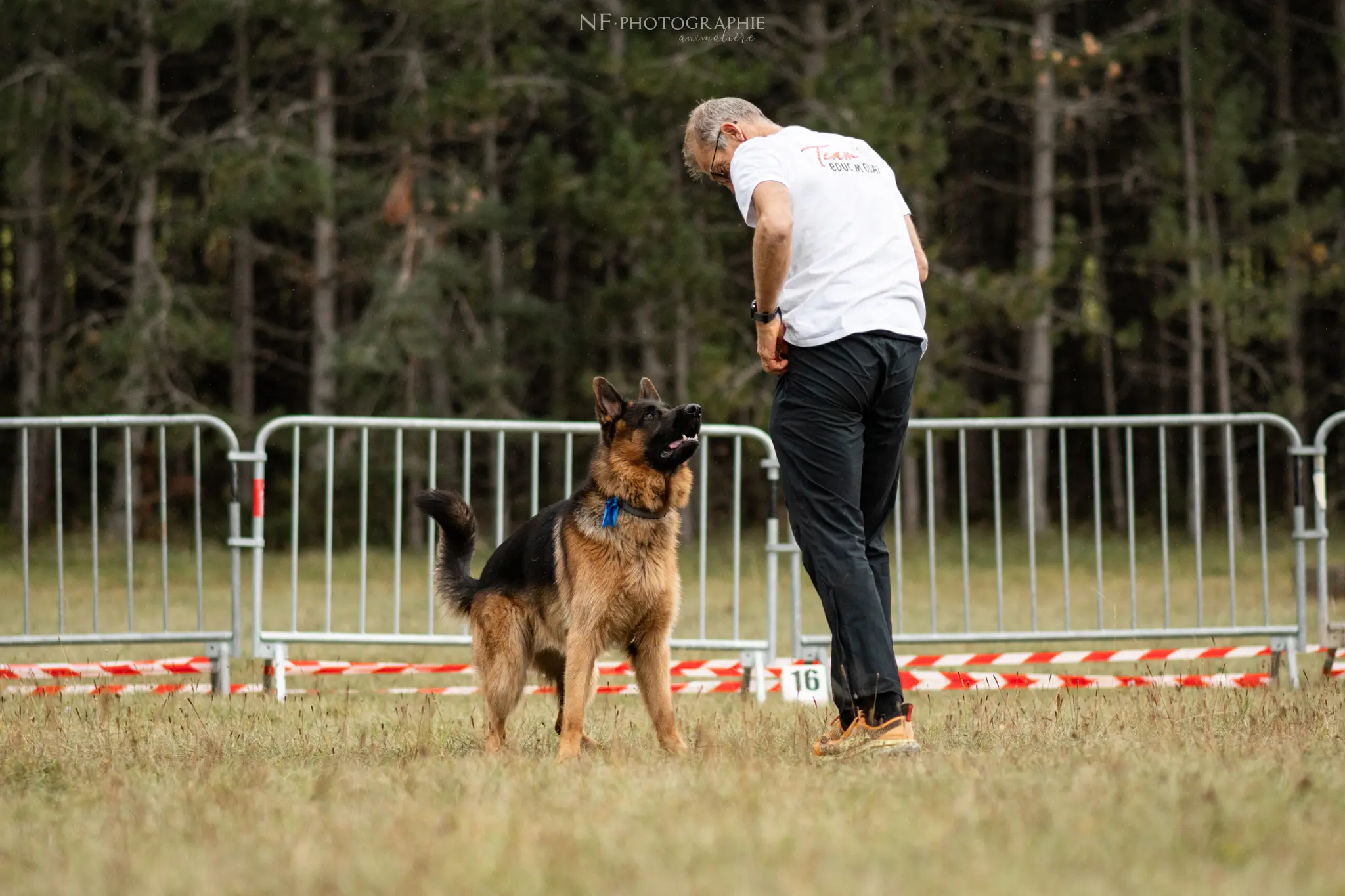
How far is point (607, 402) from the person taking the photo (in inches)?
210

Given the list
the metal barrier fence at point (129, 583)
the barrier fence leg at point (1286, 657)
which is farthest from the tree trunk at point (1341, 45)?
the metal barrier fence at point (129, 583)

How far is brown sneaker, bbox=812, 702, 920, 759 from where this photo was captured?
4.49 meters

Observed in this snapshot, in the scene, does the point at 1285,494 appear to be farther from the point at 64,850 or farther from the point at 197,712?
the point at 64,850

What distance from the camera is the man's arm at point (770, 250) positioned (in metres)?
4.40

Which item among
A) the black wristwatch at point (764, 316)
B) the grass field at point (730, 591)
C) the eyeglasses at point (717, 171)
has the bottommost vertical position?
the grass field at point (730, 591)

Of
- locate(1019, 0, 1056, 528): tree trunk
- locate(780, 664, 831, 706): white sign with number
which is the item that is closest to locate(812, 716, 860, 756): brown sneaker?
locate(780, 664, 831, 706): white sign with number

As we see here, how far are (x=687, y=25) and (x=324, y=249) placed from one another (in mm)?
5721

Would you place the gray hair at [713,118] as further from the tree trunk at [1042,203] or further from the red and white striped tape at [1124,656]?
the tree trunk at [1042,203]

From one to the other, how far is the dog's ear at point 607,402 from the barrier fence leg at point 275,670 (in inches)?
115

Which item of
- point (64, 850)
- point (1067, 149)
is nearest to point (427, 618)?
point (64, 850)

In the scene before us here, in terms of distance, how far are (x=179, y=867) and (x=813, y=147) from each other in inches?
112

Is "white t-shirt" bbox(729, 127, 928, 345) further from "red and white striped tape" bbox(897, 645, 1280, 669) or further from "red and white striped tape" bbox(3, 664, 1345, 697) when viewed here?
"red and white striped tape" bbox(897, 645, 1280, 669)

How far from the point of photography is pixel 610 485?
525cm

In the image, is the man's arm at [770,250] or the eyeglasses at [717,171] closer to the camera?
the man's arm at [770,250]
